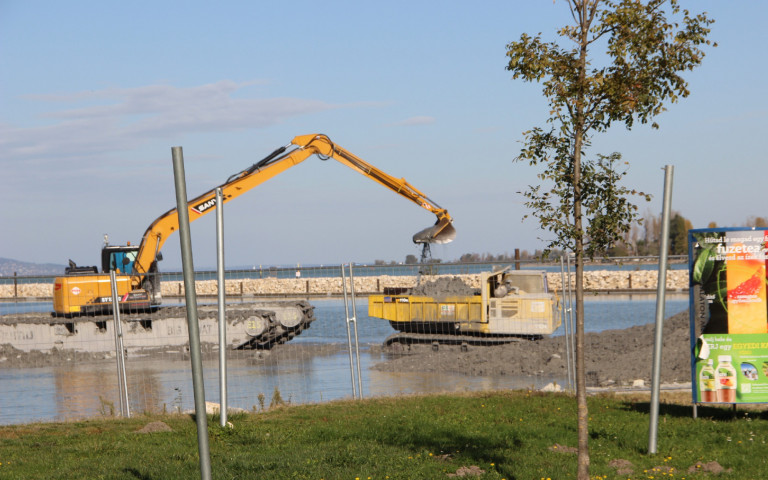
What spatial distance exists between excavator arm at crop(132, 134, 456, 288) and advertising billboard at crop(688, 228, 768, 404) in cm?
1492

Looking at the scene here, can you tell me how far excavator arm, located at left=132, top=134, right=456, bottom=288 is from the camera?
73.6ft

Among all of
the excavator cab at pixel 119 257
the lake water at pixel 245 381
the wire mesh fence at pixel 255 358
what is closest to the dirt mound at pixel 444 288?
the wire mesh fence at pixel 255 358

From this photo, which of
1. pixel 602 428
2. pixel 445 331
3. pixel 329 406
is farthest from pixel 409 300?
pixel 602 428

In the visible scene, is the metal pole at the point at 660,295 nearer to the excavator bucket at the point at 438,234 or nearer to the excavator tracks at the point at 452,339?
the excavator tracks at the point at 452,339

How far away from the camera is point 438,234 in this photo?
24.7 meters

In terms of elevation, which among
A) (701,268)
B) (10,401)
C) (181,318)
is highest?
(701,268)

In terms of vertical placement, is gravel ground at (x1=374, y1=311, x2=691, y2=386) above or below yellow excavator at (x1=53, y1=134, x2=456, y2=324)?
below

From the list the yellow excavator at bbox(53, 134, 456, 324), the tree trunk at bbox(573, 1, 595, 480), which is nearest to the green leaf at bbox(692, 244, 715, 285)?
the tree trunk at bbox(573, 1, 595, 480)

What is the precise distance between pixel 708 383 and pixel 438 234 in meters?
15.3

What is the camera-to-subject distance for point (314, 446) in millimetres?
8688

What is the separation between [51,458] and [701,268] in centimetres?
793

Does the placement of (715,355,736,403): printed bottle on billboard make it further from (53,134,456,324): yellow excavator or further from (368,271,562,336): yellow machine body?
(53,134,456,324): yellow excavator

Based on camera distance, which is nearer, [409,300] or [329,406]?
[329,406]

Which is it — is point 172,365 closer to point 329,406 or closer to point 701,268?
point 329,406
